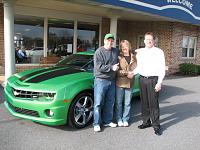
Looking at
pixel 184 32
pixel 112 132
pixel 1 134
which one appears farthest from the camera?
pixel 184 32

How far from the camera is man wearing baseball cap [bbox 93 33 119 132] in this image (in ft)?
15.6

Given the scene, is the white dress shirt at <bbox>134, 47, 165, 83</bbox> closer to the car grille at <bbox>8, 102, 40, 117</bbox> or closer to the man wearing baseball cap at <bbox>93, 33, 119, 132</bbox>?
the man wearing baseball cap at <bbox>93, 33, 119, 132</bbox>

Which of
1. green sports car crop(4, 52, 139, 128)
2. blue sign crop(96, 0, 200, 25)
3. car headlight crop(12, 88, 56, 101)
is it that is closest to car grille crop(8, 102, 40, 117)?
green sports car crop(4, 52, 139, 128)

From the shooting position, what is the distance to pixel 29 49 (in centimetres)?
1173

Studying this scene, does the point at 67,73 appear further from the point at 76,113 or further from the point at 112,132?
the point at 112,132

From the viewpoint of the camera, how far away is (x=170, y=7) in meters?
13.0

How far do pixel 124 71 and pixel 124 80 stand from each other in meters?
0.18

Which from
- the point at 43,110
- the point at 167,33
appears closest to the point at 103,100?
the point at 43,110

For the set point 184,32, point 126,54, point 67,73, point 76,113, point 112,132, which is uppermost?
point 184,32

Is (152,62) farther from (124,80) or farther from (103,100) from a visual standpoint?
(103,100)

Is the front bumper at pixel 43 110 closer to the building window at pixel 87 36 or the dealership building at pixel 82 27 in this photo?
the dealership building at pixel 82 27

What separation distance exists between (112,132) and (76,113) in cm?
75

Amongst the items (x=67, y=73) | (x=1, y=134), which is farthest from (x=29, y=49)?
(x=1, y=134)

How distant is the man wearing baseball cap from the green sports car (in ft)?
0.89
